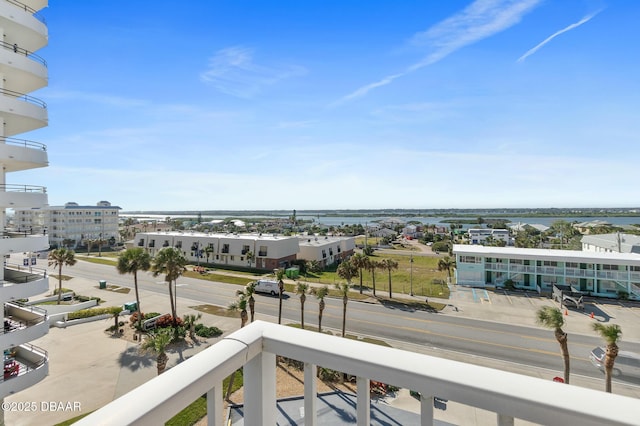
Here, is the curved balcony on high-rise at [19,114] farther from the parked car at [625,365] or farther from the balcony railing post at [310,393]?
the parked car at [625,365]

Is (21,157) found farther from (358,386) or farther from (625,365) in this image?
(625,365)

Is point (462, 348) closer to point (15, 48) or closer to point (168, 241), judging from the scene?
point (15, 48)

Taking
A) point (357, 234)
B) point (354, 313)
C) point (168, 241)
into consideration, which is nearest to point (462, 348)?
point (354, 313)

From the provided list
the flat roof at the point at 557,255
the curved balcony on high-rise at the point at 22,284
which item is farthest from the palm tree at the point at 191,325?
the flat roof at the point at 557,255

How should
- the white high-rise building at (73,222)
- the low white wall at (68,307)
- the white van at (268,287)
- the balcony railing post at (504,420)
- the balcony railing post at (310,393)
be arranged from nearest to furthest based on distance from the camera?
the balcony railing post at (504,420), the balcony railing post at (310,393), the low white wall at (68,307), the white van at (268,287), the white high-rise building at (73,222)

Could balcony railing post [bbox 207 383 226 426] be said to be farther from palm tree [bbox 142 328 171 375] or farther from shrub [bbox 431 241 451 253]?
shrub [bbox 431 241 451 253]

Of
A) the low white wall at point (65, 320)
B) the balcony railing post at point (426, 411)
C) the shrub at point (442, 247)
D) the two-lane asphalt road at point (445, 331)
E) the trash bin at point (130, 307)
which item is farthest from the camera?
the shrub at point (442, 247)

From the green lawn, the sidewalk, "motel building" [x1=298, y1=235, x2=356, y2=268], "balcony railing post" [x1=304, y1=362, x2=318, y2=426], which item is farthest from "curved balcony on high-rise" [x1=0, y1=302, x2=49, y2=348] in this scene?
"motel building" [x1=298, y1=235, x2=356, y2=268]
